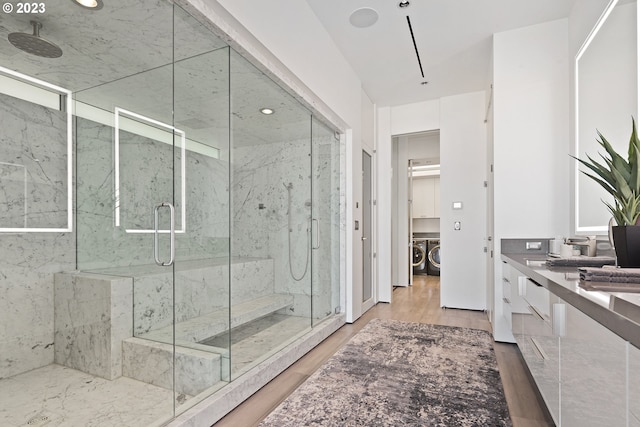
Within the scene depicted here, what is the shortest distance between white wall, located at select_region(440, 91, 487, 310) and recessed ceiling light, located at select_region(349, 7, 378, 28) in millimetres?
2136

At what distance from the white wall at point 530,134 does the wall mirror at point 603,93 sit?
21cm

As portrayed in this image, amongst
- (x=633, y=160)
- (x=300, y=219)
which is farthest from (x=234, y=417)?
(x=633, y=160)

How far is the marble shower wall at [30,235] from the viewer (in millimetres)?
1707

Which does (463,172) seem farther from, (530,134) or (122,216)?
(122,216)

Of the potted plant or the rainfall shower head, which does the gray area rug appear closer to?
the potted plant

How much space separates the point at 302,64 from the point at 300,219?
1441 millimetres

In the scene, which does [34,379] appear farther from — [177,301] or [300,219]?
[300,219]

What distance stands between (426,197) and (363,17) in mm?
5546

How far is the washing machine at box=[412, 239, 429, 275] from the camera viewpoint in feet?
25.0

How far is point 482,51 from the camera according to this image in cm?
366

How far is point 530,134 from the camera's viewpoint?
10.5ft

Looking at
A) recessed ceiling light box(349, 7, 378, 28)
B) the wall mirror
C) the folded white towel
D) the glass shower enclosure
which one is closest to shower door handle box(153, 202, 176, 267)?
→ the glass shower enclosure

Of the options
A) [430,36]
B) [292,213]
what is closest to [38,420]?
[292,213]

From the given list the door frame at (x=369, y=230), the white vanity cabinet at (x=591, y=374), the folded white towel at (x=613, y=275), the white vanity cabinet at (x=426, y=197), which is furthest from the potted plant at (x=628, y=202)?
the white vanity cabinet at (x=426, y=197)
